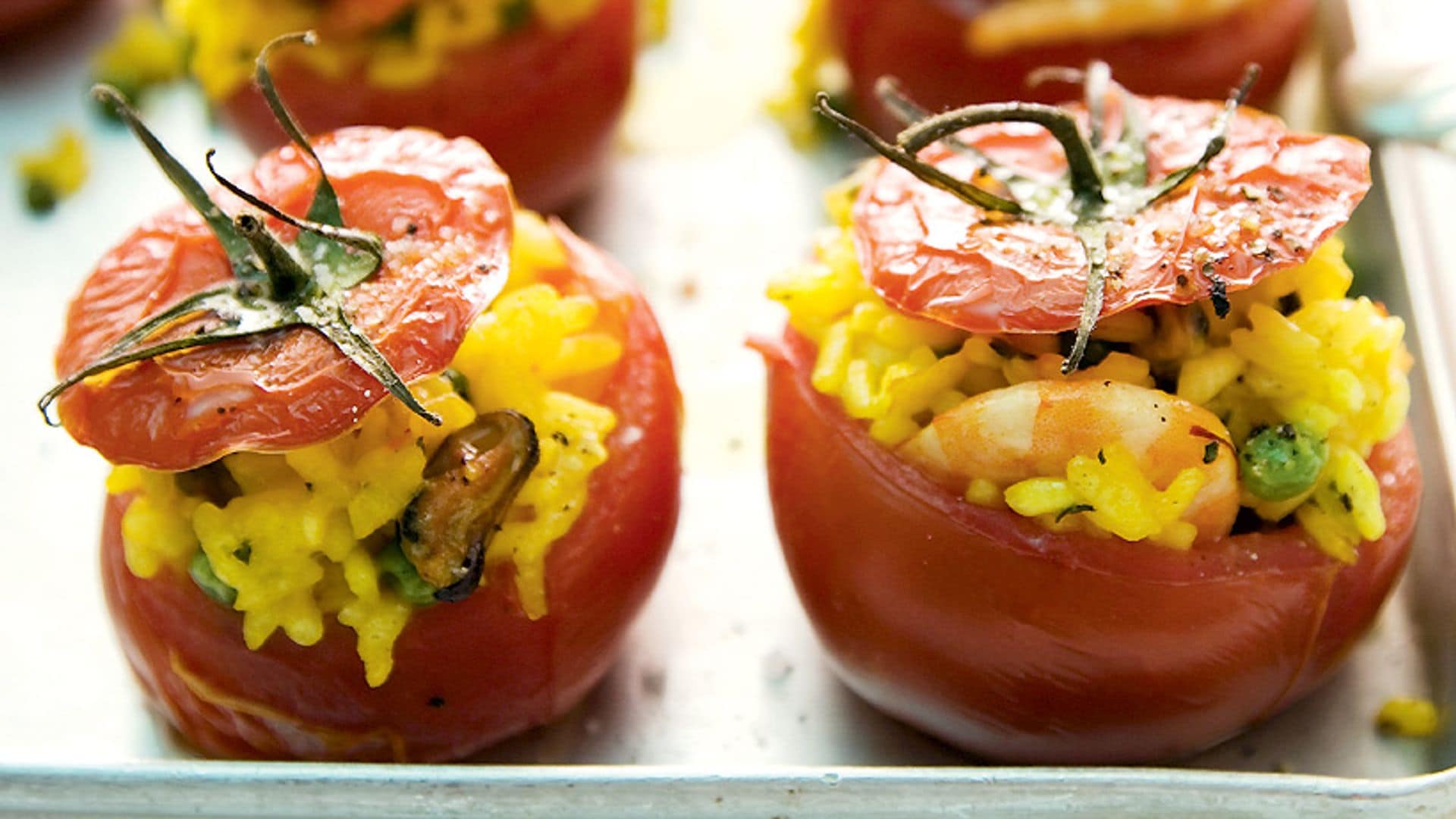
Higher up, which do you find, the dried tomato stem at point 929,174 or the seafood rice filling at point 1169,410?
the dried tomato stem at point 929,174

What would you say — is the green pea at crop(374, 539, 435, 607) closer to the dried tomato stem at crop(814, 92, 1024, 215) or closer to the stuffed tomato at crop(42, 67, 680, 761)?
the stuffed tomato at crop(42, 67, 680, 761)

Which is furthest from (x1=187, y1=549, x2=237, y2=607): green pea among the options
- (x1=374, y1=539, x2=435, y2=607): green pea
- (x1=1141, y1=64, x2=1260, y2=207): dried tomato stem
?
(x1=1141, y1=64, x2=1260, y2=207): dried tomato stem

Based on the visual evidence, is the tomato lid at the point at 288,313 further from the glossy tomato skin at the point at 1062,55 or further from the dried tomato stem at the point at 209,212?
the glossy tomato skin at the point at 1062,55

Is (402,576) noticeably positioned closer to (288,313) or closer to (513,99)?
(288,313)

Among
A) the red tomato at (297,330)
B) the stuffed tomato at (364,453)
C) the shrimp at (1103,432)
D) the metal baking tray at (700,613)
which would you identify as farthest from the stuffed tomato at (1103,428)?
the red tomato at (297,330)

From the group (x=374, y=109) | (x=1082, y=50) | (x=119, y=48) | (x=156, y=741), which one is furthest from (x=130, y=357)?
(x=119, y=48)

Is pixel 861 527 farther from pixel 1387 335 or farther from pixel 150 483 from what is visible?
pixel 150 483
